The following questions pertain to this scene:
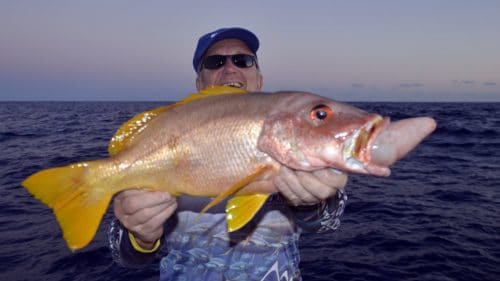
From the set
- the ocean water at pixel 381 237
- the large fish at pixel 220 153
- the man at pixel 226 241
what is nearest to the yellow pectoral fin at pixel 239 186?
the large fish at pixel 220 153

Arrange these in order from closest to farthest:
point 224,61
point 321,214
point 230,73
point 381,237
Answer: point 321,214 → point 230,73 → point 224,61 → point 381,237

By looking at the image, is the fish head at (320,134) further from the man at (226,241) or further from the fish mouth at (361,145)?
the man at (226,241)

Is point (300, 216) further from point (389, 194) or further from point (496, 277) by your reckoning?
point (389, 194)

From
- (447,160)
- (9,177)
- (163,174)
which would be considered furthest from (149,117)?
(447,160)

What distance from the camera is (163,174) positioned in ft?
9.75

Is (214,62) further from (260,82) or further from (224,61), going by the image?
(260,82)

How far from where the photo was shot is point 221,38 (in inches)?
205

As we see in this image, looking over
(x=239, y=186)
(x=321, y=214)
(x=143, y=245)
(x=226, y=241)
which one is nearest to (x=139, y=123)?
(x=239, y=186)

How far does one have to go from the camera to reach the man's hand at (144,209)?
2.93m

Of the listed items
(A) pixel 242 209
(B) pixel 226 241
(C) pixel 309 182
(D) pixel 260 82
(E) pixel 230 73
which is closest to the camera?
(C) pixel 309 182

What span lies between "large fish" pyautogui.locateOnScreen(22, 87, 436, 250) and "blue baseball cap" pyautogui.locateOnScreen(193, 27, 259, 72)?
2146 mm

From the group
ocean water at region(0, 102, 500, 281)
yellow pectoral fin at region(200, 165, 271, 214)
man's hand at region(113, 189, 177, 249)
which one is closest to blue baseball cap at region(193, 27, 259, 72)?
man's hand at region(113, 189, 177, 249)

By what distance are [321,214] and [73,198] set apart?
2.19 m

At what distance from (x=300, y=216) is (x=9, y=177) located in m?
13.4
